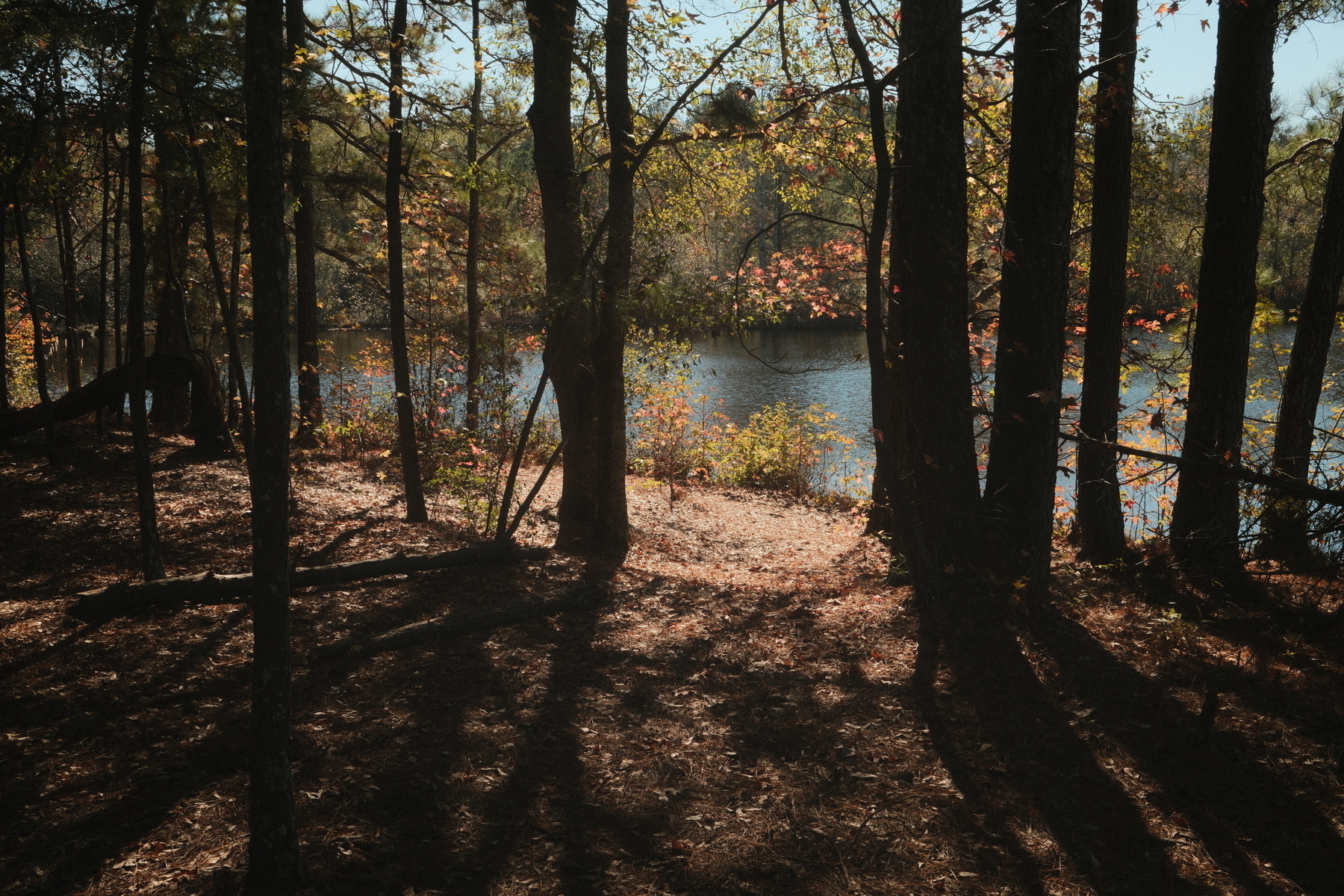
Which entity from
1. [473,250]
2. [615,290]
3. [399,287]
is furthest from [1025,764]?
[473,250]

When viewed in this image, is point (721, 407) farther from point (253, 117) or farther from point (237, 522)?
point (253, 117)

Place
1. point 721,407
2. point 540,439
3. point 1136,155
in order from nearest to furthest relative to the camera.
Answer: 1. point 1136,155
2. point 540,439
3. point 721,407

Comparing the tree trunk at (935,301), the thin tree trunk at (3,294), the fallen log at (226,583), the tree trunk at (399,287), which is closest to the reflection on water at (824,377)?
the thin tree trunk at (3,294)

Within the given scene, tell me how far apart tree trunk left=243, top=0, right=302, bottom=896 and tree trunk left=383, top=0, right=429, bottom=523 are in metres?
4.23

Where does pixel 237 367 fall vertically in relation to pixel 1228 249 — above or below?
below

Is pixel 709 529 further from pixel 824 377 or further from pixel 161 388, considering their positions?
pixel 824 377

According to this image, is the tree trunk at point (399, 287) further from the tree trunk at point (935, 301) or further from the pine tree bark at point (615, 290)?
the tree trunk at point (935, 301)

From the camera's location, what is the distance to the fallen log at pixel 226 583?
5051mm

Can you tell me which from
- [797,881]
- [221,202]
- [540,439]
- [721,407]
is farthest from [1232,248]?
[721,407]

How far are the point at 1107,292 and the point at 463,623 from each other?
17.9ft

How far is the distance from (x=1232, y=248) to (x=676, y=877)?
565 centimetres

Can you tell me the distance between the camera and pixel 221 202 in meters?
10.4

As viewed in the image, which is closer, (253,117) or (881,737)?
(253,117)

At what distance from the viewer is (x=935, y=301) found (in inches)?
207
